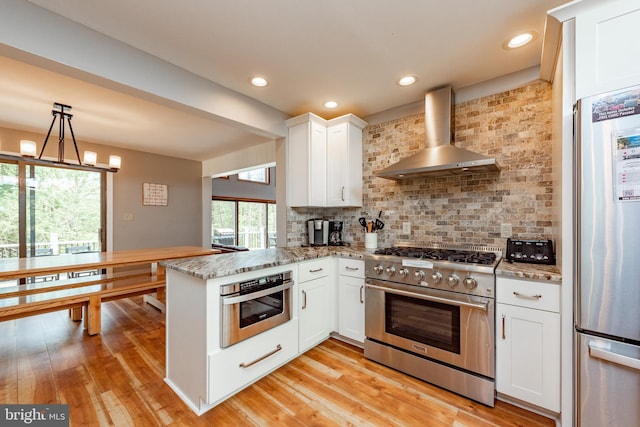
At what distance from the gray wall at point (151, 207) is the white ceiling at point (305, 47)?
1668 millimetres

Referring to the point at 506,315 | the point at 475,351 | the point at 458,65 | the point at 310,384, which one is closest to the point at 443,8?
the point at 458,65

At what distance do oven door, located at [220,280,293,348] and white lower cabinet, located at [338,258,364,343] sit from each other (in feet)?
1.93

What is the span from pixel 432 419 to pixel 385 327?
656mm

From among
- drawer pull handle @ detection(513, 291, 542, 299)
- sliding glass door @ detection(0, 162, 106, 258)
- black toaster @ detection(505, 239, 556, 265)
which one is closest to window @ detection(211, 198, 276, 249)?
sliding glass door @ detection(0, 162, 106, 258)

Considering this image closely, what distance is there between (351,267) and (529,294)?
129 cm

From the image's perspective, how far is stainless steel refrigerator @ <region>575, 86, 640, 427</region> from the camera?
1121mm

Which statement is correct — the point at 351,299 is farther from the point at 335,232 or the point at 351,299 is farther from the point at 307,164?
the point at 307,164

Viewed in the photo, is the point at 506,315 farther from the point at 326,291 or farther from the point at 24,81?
the point at 24,81

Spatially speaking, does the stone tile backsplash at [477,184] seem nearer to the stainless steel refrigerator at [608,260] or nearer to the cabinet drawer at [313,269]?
the cabinet drawer at [313,269]

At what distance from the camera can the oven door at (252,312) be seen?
1.64m

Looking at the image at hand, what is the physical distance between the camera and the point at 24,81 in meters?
2.28

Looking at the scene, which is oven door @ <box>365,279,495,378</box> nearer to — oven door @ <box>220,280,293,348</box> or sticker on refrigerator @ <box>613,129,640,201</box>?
oven door @ <box>220,280,293,348</box>

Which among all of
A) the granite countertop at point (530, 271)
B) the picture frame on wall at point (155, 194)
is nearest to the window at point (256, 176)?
the picture frame on wall at point (155, 194)

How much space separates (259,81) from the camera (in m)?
2.28
